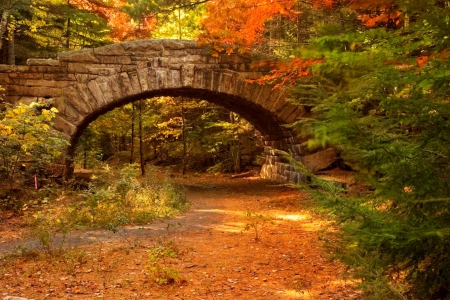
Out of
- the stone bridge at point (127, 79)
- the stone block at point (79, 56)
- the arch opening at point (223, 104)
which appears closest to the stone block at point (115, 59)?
the stone bridge at point (127, 79)

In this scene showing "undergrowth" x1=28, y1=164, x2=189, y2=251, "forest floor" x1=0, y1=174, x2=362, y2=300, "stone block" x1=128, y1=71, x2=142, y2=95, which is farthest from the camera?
"stone block" x1=128, y1=71, x2=142, y2=95

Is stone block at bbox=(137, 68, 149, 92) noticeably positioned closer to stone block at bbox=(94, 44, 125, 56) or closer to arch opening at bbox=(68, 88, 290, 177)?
arch opening at bbox=(68, 88, 290, 177)

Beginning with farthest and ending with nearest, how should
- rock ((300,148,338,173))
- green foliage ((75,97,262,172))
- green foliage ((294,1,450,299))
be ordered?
green foliage ((75,97,262,172)) → rock ((300,148,338,173)) → green foliage ((294,1,450,299))

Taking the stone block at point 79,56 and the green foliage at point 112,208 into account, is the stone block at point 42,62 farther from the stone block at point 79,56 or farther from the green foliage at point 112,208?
the green foliage at point 112,208

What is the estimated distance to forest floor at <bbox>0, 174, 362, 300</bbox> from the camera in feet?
14.5

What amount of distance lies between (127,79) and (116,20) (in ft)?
28.4

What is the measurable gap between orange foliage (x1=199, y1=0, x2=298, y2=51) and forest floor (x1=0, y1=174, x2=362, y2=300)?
4.85m

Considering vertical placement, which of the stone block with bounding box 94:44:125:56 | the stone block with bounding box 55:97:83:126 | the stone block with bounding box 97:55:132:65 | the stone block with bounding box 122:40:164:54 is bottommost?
the stone block with bounding box 55:97:83:126

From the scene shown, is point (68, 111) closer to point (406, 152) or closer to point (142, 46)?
point (142, 46)

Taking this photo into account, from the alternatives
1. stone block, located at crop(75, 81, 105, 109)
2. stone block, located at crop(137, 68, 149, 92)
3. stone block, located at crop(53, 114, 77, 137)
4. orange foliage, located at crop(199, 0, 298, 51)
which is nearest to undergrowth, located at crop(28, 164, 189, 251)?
stone block, located at crop(53, 114, 77, 137)

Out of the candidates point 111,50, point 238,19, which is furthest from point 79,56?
point 238,19

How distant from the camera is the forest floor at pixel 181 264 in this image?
4406mm

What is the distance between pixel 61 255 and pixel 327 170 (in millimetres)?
8544

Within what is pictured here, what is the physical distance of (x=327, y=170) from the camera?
478 inches
